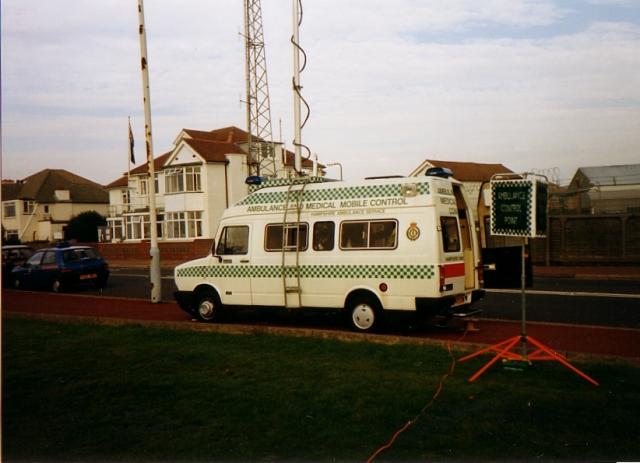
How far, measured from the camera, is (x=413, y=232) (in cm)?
1016

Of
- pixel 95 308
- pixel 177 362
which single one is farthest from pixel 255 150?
pixel 177 362

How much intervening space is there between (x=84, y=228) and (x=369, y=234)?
55.9 metres

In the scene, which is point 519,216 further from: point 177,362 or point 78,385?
point 78,385

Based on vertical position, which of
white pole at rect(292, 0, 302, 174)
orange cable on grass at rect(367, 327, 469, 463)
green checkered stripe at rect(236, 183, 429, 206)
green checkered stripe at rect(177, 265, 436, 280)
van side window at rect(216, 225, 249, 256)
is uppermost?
white pole at rect(292, 0, 302, 174)

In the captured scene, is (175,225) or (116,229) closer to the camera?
(175,225)

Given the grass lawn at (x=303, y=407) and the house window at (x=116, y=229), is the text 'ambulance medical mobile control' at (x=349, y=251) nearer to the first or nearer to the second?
the grass lawn at (x=303, y=407)

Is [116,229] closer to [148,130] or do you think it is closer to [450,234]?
[148,130]

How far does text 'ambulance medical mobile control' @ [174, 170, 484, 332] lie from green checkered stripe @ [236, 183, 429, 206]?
18mm

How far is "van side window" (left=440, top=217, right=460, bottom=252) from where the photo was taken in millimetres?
10266

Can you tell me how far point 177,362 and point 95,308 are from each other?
8165 millimetres

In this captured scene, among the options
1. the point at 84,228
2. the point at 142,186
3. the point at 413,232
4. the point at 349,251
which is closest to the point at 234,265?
the point at 349,251

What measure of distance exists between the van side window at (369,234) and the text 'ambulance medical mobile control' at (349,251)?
2cm

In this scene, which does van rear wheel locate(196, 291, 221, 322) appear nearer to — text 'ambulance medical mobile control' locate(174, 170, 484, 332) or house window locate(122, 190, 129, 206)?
text 'ambulance medical mobile control' locate(174, 170, 484, 332)

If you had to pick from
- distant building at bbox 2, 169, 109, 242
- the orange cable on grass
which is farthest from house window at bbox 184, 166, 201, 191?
the orange cable on grass
